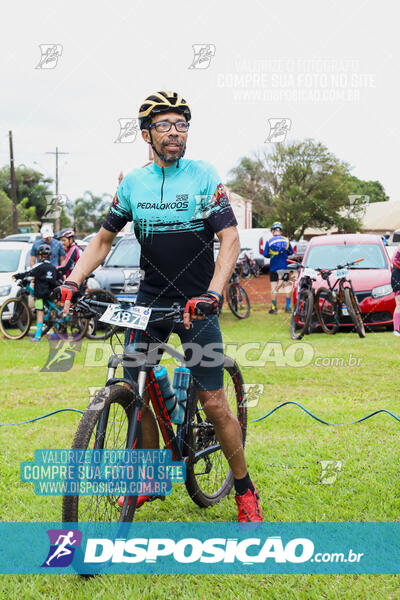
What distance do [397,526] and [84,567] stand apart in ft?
5.78

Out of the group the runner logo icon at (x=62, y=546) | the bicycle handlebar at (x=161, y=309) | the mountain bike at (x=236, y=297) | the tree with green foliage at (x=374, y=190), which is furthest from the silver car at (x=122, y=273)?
the tree with green foliage at (x=374, y=190)

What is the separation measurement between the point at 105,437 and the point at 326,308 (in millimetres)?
9136

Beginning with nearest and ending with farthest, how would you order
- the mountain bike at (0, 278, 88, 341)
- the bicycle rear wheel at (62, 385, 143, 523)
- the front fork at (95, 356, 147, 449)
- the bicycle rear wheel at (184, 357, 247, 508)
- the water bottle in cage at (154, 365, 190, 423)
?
1. the bicycle rear wheel at (62, 385, 143, 523)
2. the front fork at (95, 356, 147, 449)
3. the water bottle in cage at (154, 365, 190, 423)
4. the bicycle rear wheel at (184, 357, 247, 508)
5. the mountain bike at (0, 278, 88, 341)

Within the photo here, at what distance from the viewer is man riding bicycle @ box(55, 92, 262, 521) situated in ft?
11.0

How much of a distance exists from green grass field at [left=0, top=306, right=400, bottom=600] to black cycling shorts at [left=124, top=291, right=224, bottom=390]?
94 centimetres

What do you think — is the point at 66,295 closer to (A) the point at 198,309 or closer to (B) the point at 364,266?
(A) the point at 198,309

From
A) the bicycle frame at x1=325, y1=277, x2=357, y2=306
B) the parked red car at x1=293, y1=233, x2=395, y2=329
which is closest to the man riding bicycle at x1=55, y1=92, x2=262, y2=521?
the bicycle frame at x1=325, y1=277, x2=357, y2=306

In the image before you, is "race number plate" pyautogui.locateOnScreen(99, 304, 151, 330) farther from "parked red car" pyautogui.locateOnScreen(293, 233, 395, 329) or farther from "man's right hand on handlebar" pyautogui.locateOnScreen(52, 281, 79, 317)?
"parked red car" pyautogui.locateOnScreen(293, 233, 395, 329)

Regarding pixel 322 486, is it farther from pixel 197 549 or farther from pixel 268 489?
pixel 197 549

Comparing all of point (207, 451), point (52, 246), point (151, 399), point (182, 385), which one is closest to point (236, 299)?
point (52, 246)

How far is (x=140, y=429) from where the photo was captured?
3.40m

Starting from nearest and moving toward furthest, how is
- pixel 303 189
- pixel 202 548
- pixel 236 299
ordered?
pixel 202 548 < pixel 236 299 < pixel 303 189

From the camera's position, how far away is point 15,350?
1050 cm

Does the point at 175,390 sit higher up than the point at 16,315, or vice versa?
the point at 175,390
